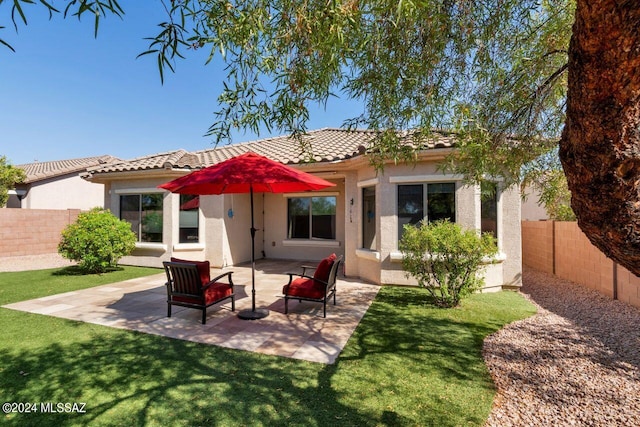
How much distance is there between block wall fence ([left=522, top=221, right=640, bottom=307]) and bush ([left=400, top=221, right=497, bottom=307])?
11.5 ft

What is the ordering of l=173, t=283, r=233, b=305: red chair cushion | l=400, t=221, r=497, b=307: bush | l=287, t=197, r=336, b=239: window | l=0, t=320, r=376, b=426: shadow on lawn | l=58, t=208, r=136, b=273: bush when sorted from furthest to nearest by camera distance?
l=287, t=197, r=336, b=239: window → l=58, t=208, r=136, b=273: bush → l=400, t=221, r=497, b=307: bush → l=173, t=283, r=233, b=305: red chair cushion → l=0, t=320, r=376, b=426: shadow on lawn

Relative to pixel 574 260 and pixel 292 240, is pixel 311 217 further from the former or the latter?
pixel 574 260

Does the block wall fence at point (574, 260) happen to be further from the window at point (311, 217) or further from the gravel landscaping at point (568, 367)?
the window at point (311, 217)

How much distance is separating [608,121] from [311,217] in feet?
44.2

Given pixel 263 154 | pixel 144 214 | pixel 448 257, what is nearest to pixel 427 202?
pixel 448 257

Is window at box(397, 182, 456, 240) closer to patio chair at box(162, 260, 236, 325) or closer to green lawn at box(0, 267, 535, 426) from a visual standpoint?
green lawn at box(0, 267, 535, 426)

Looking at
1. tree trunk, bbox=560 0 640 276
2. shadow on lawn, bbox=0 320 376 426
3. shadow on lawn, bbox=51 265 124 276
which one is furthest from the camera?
shadow on lawn, bbox=51 265 124 276

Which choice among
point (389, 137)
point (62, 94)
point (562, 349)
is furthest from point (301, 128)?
point (62, 94)

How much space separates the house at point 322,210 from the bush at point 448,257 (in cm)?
185

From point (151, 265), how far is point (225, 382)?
10923mm

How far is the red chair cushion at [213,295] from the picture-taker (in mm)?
6453

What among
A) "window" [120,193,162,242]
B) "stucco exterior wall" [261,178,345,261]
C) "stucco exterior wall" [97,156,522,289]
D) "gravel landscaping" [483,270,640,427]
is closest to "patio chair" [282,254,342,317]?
"gravel landscaping" [483,270,640,427]

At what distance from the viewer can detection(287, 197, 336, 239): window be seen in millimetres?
14656

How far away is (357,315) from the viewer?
23.1 ft
